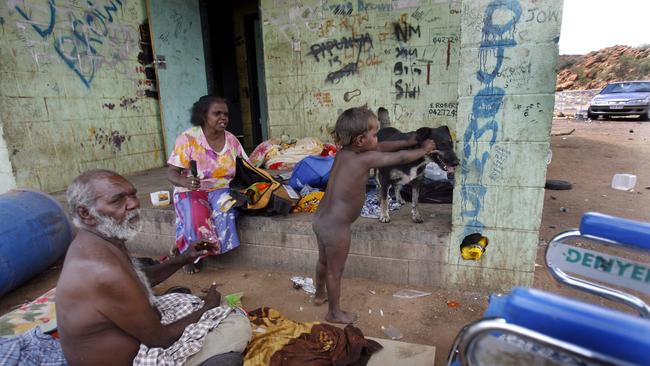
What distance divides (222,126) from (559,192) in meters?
4.95

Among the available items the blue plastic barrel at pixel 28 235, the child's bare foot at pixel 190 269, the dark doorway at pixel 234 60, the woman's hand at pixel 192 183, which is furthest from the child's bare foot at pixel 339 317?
the dark doorway at pixel 234 60

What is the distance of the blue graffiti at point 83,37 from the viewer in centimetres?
499

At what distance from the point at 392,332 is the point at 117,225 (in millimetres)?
1909

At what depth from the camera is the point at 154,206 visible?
4117mm

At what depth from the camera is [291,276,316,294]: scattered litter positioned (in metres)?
3.32

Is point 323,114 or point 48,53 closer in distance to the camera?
point 48,53

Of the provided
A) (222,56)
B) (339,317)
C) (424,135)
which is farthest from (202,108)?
(222,56)

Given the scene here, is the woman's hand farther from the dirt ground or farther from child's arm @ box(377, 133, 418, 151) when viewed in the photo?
child's arm @ box(377, 133, 418, 151)

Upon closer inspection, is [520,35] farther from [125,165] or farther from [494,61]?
[125,165]

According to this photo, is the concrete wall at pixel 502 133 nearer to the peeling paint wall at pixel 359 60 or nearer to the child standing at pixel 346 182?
the child standing at pixel 346 182

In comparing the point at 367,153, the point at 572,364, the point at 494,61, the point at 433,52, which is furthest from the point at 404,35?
the point at 572,364

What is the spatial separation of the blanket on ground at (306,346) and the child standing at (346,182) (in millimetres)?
400

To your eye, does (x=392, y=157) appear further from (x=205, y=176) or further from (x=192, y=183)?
(x=205, y=176)

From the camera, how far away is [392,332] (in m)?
2.71
